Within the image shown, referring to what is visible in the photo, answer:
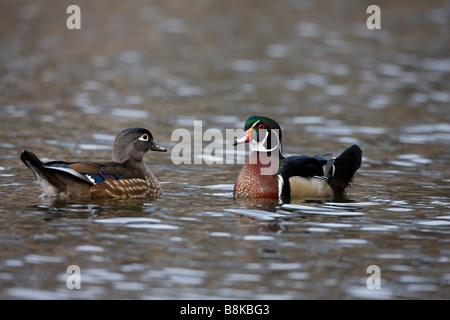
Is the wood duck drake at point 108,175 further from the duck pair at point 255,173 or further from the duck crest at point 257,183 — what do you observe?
the duck crest at point 257,183

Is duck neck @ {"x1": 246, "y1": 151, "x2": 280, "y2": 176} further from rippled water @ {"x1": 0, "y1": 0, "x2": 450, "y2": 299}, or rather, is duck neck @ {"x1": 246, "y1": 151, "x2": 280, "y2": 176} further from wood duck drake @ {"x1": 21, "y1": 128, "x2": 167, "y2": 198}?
wood duck drake @ {"x1": 21, "y1": 128, "x2": 167, "y2": 198}

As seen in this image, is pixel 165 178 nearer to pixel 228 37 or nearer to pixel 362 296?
pixel 362 296

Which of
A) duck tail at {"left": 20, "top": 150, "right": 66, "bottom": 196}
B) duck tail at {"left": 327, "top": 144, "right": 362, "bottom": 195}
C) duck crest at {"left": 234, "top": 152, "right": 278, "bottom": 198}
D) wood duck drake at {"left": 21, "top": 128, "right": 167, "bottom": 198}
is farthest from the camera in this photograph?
duck tail at {"left": 327, "top": 144, "right": 362, "bottom": 195}

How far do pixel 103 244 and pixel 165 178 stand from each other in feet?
12.8

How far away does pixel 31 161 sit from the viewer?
33.1 ft

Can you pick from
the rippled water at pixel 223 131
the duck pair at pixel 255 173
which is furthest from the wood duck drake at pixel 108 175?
the rippled water at pixel 223 131

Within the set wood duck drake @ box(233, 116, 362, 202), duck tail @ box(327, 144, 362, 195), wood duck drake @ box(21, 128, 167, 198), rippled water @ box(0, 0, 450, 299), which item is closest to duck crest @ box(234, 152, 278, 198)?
wood duck drake @ box(233, 116, 362, 202)

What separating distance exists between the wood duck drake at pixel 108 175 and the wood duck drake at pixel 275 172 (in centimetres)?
123

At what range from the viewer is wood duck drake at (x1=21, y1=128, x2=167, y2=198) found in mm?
10430

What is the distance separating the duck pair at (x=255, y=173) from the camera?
10.9 metres

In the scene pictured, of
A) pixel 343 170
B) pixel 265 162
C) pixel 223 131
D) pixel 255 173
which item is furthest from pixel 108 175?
pixel 223 131

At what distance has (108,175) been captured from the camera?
35.7ft

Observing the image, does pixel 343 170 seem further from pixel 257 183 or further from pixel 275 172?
pixel 257 183

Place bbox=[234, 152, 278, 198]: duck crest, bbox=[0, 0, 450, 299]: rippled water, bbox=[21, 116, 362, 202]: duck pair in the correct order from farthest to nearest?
bbox=[234, 152, 278, 198]: duck crest, bbox=[21, 116, 362, 202]: duck pair, bbox=[0, 0, 450, 299]: rippled water
